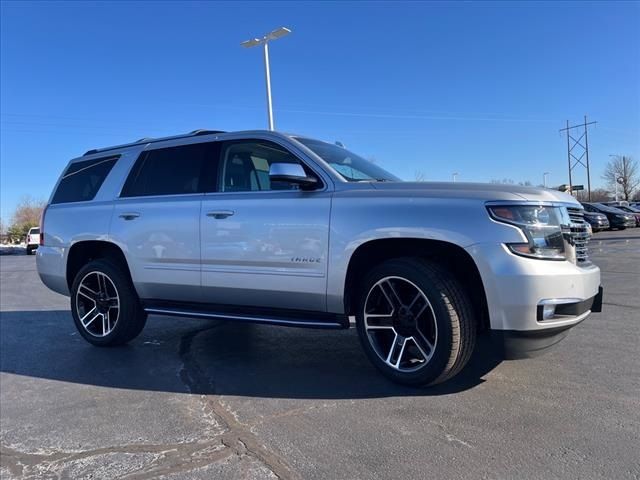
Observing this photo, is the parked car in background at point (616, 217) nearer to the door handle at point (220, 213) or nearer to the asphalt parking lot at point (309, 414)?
the asphalt parking lot at point (309, 414)

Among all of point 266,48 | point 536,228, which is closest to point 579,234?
point 536,228

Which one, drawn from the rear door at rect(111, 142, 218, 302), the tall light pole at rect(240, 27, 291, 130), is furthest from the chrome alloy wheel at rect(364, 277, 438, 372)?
the tall light pole at rect(240, 27, 291, 130)

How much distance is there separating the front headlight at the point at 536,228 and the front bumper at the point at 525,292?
55 mm

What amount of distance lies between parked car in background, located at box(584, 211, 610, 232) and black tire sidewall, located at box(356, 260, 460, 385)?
2424 cm

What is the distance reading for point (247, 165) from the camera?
4719 millimetres

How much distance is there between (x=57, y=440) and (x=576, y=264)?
11.7ft

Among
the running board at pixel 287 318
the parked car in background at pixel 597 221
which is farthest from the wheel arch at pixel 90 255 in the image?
the parked car in background at pixel 597 221

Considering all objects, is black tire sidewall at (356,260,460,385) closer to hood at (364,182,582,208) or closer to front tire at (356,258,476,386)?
front tire at (356,258,476,386)

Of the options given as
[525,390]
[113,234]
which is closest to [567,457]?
[525,390]

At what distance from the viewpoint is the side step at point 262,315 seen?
395 centimetres

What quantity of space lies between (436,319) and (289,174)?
4.82ft

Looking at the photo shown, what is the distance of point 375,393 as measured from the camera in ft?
12.0

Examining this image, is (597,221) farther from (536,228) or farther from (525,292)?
(525,292)

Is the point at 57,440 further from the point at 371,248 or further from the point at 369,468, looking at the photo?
the point at 371,248
